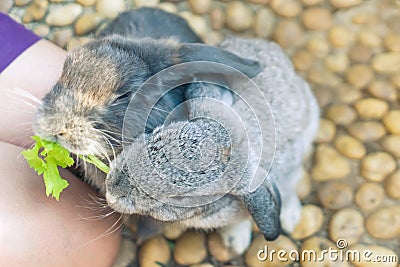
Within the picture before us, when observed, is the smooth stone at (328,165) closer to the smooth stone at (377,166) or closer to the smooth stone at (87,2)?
the smooth stone at (377,166)

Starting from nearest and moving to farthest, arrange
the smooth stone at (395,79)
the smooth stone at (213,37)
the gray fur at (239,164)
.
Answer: the gray fur at (239,164) → the smooth stone at (395,79) → the smooth stone at (213,37)

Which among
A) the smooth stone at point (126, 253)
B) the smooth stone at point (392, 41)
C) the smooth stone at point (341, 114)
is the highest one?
the smooth stone at point (392, 41)

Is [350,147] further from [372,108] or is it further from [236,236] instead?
[236,236]

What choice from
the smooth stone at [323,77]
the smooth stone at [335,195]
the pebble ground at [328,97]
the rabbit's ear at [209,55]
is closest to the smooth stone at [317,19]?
the pebble ground at [328,97]

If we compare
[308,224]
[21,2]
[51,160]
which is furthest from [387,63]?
[21,2]

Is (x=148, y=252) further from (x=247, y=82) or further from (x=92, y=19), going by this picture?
(x=92, y=19)

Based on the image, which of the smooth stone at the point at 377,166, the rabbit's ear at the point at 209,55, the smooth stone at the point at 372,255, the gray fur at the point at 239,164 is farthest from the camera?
the smooth stone at the point at 377,166

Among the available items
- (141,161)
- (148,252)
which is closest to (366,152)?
(148,252)
